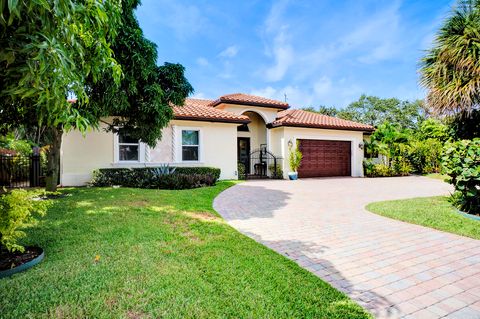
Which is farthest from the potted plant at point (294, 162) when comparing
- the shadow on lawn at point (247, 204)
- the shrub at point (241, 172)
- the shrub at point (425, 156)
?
the shrub at point (425, 156)

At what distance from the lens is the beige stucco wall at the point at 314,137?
16469 millimetres

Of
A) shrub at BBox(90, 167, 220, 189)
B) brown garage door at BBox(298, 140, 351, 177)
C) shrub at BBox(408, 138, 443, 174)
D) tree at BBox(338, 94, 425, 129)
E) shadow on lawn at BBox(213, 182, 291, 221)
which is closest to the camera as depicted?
shadow on lawn at BBox(213, 182, 291, 221)

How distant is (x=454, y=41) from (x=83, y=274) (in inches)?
416

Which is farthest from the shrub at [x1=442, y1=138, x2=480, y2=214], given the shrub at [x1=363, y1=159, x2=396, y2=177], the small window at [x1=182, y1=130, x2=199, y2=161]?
the shrub at [x1=363, y1=159, x2=396, y2=177]

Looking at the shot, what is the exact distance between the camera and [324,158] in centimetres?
1797

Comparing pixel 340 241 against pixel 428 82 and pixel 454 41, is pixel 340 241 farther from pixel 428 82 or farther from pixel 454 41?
pixel 454 41

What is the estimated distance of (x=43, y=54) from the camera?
1.73 metres

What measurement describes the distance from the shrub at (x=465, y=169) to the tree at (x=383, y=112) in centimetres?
3537

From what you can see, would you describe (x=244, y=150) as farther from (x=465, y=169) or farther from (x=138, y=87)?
(x=465, y=169)

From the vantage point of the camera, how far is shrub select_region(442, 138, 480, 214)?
6395 millimetres

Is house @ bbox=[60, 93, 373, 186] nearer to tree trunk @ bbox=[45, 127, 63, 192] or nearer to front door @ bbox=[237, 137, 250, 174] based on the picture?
front door @ bbox=[237, 137, 250, 174]

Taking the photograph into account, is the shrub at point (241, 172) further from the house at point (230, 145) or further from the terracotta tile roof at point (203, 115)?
the terracotta tile roof at point (203, 115)

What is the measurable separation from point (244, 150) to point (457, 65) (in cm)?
1331

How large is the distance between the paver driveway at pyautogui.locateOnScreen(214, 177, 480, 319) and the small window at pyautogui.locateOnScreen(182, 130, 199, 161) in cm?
726
